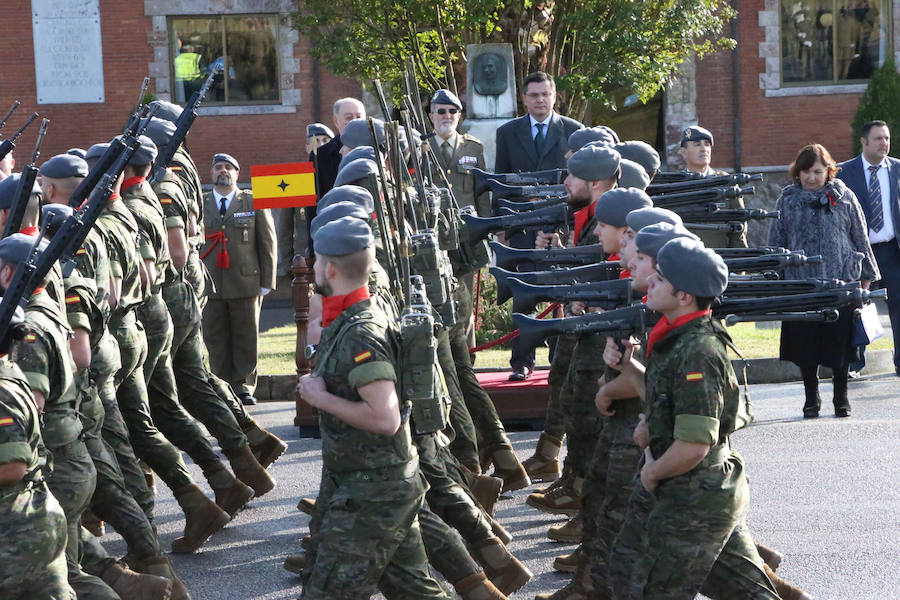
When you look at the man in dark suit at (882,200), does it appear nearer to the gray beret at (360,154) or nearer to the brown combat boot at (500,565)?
the gray beret at (360,154)

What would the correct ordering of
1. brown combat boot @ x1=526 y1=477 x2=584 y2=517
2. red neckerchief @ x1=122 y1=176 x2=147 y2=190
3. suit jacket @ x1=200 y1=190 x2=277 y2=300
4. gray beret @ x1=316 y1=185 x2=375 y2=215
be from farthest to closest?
suit jacket @ x1=200 y1=190 x2=277 y2=300
brown combat boot @ x1=526 y1=477 x2=584 y2=517
red neckerchief @ x1=122 y1=176 x2=147 y2=190
gray beret @ x1=316 y1=185 x2=375 y2=215

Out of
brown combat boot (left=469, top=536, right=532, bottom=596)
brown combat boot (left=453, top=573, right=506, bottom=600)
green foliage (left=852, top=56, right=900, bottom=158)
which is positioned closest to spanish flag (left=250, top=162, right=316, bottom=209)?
brown combat boot (left=469, top=536, right=532, bottom=596)

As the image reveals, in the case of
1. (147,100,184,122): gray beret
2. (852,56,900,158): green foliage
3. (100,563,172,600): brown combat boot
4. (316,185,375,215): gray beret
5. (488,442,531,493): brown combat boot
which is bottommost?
(488,442,531,493): brown combat boot

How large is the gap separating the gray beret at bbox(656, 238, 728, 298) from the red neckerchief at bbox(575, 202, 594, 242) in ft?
7.36

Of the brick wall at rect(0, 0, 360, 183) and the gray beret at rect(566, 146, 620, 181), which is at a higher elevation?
the brick wall at rect(0, 0, 360, 183)

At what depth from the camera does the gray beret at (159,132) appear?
27.1ft

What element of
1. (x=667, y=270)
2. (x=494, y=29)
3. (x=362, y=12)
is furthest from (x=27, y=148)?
(x=667, y=270)

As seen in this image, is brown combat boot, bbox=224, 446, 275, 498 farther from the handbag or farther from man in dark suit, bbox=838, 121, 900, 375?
man in dark suit, bbox=838, 121, 900, 375

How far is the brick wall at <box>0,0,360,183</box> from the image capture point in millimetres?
24797

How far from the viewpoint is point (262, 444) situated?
8.53 metres

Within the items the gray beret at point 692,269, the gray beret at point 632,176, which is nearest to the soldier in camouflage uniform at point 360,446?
the gray beret at point 692,269

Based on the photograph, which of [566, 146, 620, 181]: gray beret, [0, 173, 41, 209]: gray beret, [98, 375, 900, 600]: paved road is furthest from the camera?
[566, 146, 620, 181]: gray beret

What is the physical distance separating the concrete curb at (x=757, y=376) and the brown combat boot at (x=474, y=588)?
22.2 ft

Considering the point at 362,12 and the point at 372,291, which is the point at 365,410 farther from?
the point at 362,12
